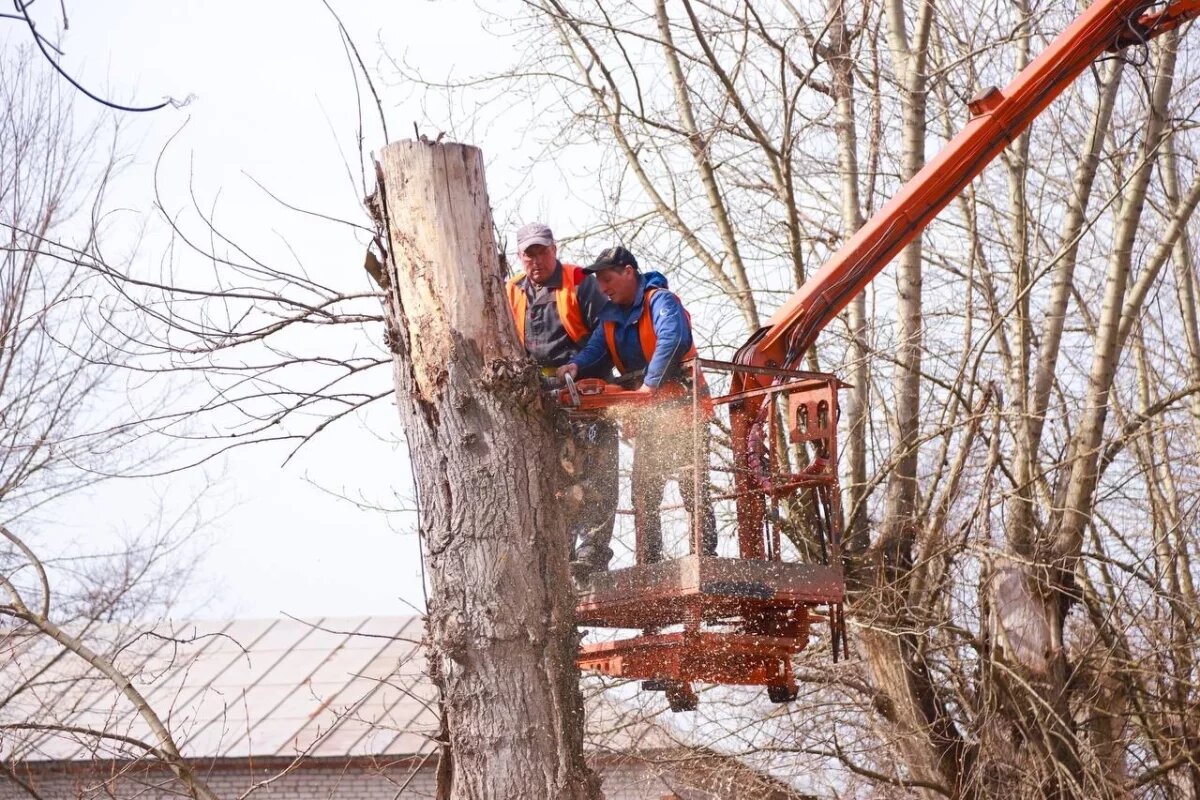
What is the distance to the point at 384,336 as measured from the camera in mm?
5492

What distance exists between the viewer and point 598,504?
643 centimetres

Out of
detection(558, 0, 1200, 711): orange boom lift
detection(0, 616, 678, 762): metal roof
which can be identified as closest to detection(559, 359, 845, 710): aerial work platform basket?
detection(558, 0, 1200, 711): orange boom lift

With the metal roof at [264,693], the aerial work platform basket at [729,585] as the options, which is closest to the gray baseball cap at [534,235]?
the aerial work platform basket at [729,585]

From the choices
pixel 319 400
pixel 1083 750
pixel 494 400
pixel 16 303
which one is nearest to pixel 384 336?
pixel 494 400

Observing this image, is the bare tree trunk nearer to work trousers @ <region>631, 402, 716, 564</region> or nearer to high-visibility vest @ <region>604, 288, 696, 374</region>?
work trousers @ <region>631, 402, 716, 564</region>

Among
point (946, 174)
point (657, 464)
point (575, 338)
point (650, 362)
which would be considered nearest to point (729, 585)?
point (657, 464)

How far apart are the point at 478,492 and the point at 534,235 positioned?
1820 millimetres

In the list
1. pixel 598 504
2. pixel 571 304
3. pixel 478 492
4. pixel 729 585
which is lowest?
pixel 729 585

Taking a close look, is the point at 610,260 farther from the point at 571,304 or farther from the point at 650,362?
the point at 650,362

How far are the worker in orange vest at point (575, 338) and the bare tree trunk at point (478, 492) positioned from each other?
86cm

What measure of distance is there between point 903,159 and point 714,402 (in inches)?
163

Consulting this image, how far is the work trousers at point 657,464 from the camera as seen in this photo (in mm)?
6363

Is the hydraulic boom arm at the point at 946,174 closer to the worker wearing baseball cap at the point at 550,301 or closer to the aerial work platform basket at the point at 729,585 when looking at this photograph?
the aerial work platform basket at the point at 729,585

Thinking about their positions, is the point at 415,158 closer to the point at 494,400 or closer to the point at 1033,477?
the point at 494,400
